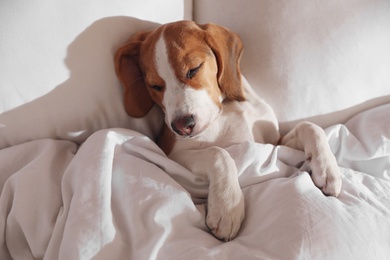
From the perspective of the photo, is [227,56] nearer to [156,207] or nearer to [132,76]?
[132,76]

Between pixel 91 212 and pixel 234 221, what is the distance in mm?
337

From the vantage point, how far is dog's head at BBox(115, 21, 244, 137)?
111 cm

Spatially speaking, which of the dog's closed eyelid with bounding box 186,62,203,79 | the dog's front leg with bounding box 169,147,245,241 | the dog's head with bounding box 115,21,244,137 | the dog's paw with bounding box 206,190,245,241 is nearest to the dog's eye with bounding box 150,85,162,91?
the dog's head with bounding box 115,21,244,137

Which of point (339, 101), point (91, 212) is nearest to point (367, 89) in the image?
point (339, 101)

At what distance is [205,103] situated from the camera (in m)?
1.13

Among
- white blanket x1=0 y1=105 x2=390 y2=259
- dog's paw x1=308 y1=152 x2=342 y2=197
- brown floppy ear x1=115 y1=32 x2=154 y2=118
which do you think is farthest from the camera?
brown floppy ear x1=115 y1=32 x2=154 y2=118

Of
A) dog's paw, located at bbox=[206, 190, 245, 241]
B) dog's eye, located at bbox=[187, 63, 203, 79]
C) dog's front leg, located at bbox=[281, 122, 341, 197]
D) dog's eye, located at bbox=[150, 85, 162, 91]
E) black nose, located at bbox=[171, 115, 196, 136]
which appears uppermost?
dog's eye, located at bbox=[187, 63, 203, 79]

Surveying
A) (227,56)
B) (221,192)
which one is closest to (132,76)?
(227,56)

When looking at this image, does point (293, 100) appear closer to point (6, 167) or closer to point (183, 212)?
point (183, 212)

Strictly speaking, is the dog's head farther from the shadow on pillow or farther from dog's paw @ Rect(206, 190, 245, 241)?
dog's paw @ Rect(206, 190, 245, 241)

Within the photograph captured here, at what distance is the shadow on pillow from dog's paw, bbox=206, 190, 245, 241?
1.51ft

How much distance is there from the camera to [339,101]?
132 centimetres

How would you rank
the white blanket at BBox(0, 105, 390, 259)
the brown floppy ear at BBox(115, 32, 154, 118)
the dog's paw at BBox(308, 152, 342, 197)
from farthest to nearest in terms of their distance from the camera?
1. the brown floppy ear at BBox(115, 32, 154, 118)
2. the dog's paw at BBox(308, 152, 342, 197)
3. the white blanket at BBox(0, 105, 390, 259)

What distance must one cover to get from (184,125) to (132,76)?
268mm
